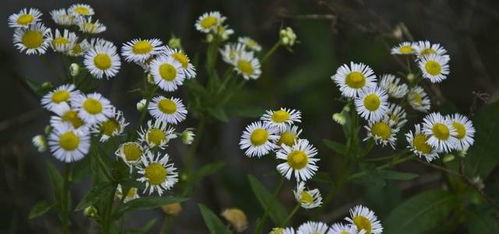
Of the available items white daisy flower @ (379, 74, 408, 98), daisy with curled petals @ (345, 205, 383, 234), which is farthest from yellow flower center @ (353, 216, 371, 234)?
white daisy flower @ (379, 74, 408, 98)

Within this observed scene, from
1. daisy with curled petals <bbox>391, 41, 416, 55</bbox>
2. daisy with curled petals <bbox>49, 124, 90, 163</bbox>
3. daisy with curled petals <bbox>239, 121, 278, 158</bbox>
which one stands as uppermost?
daisy with curled petals <bbox>391, 41, 416, 55</bbox>

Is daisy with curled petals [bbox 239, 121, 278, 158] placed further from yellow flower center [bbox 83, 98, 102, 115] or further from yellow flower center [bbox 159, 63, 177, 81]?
yellow flower center [bbox 83, 98, 102, 115]

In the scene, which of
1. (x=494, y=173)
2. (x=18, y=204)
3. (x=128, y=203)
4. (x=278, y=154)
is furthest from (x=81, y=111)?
(x=494, y=173)

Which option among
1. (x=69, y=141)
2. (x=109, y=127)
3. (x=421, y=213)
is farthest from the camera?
(x=421, y=213)

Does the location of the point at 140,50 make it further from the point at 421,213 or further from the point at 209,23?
the point at 421,213

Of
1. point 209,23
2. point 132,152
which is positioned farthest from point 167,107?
point 209,23

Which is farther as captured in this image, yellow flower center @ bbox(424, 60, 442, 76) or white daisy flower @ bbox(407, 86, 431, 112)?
white daisy flower @ bbox(407, 86, 431, 112)
